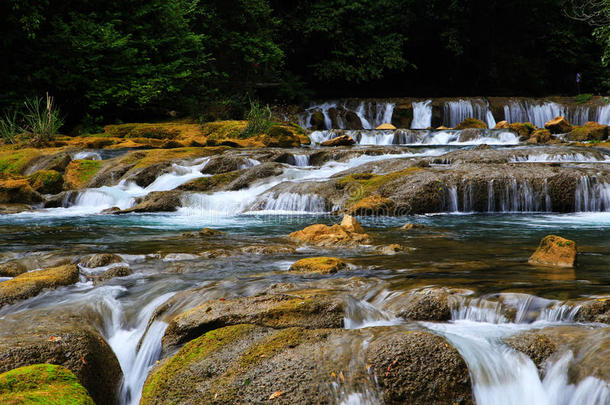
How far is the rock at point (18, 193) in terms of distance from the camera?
11.6 metres

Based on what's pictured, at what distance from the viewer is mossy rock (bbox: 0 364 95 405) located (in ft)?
7.99

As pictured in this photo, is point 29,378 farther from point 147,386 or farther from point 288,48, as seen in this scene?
point 288,48

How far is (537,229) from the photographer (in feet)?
26.2

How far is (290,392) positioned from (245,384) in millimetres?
260

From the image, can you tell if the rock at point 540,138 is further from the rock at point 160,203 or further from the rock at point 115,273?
the rock at point 115,273

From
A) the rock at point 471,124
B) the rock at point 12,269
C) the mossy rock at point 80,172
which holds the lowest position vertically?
the rock at point 12,269

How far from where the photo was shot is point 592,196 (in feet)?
32.1

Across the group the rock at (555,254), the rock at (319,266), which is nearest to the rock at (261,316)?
the rock at (319,266)

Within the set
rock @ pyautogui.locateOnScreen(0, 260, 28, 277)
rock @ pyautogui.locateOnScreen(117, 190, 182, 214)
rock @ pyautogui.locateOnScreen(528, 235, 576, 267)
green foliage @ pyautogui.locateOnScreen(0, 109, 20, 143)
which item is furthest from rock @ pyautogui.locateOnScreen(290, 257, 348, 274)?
green foliage @ pyautogui.locateOnScreen(0, 109, 20, 143)

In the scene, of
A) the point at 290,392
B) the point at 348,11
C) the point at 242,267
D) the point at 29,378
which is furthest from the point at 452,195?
the point at 348,11

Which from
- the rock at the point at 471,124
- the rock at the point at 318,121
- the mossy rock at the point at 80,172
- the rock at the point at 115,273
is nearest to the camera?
the rock at the point at 115,273

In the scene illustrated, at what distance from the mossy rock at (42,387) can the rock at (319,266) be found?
2.76 meters

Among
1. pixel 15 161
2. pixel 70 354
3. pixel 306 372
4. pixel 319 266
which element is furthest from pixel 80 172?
pixel 306 372

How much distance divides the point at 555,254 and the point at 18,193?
1105 cm
